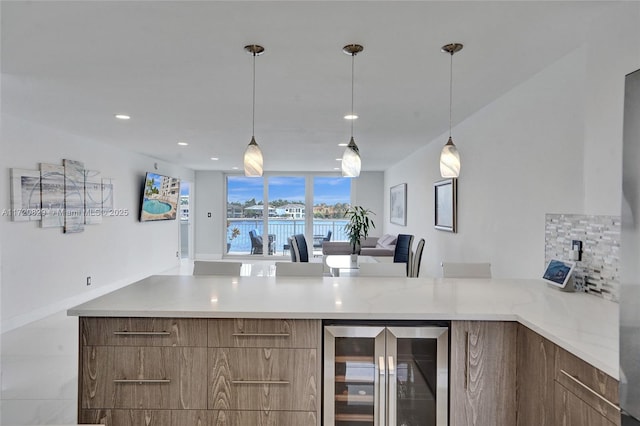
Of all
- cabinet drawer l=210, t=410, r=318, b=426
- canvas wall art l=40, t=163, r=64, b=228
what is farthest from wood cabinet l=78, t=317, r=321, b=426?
canvas wall art l=40, t=163, r=64, b=228

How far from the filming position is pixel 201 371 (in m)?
1.67

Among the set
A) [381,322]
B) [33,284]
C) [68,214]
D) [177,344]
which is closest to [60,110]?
[68,214]

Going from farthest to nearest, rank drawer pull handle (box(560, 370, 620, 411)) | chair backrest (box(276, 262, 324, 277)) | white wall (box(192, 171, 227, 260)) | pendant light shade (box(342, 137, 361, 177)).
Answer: white wall (box(192, 171, 227, 260)) < chair backrest (box(276, 262, 324, 277)) < pendant light shade (box(342, 137, 361, 177)) < drawer pull handle (box(560, 370, 620, 411))

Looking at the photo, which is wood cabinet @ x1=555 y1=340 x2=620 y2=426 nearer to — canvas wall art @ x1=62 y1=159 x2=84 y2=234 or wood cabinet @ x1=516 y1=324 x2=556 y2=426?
wood cabinet @ x1=516 y1=324 x2=556 y2=426

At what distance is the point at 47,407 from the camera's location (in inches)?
95.4

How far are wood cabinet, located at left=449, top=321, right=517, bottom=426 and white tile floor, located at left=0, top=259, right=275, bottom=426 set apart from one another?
245cm

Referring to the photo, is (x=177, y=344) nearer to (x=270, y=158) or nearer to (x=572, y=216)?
(x=572, y=216)

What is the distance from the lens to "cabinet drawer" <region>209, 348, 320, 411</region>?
1664mm

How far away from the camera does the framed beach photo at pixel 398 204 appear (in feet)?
23.0

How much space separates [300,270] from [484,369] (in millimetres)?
1462

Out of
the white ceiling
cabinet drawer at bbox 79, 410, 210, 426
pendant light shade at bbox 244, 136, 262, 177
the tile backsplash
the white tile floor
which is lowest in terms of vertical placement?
the white tile floor

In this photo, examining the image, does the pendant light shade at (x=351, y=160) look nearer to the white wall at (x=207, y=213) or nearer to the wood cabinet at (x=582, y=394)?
the wood cabinet at (x=582, y=394)

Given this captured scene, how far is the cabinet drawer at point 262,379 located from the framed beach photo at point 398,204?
5.66 meters

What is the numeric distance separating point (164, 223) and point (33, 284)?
12.2ft
